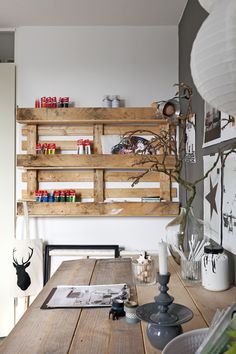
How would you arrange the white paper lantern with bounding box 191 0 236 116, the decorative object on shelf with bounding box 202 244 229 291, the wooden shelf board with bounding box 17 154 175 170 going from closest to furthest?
the white paper lantern with bounding box 191 0 236 116 → the decorative object on shelf with bounding box 202 244 229 291 → the wooden shelf board with bounding box 17 154 175 170

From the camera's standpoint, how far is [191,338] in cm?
85

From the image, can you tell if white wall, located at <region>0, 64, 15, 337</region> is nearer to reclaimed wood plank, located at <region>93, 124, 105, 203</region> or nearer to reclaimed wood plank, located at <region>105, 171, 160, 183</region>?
reclaimed wood plank, located at <region>93, 124, 105, 203</region>

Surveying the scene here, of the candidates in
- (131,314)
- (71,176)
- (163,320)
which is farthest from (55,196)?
(163,320)

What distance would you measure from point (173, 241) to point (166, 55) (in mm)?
1632

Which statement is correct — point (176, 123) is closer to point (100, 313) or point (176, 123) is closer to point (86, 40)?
point (86, 40)

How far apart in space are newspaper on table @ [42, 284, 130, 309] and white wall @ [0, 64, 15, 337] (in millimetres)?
1407

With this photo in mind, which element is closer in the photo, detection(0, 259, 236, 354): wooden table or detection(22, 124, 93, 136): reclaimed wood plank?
detection(0, 259, 236, 354): wooden table

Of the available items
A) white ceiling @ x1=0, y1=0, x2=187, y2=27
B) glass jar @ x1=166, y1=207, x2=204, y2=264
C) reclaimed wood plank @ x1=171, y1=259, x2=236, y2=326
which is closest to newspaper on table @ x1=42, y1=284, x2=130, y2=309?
reclaimed wood plank @ x1=171, y1=259, x2=236, y2=326

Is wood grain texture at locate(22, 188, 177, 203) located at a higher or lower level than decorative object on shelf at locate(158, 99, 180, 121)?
lower

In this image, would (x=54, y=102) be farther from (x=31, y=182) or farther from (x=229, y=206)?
(x=229, y=206)

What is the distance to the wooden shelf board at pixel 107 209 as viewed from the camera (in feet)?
8.73

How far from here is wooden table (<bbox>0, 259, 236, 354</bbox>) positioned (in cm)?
99

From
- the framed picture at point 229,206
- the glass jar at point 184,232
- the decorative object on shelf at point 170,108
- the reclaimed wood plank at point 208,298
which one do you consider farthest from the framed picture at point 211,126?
the reclaimed wood plank at point 208,298

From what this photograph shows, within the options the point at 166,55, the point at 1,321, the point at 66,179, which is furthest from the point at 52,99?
the point at 1,321
